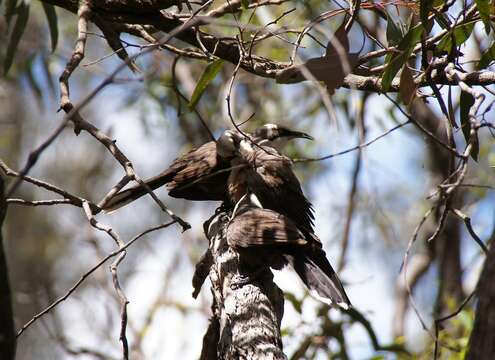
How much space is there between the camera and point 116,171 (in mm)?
8359

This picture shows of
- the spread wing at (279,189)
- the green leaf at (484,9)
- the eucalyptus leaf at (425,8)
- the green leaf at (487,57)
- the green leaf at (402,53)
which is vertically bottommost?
the green leaf at (402,53)

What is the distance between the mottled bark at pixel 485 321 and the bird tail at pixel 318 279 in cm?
121

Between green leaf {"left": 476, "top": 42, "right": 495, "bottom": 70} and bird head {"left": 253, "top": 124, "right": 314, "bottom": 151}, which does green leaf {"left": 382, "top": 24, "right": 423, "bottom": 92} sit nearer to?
green leaf {"left": 476, "top": 42, "right": 495, "bottom": 70}

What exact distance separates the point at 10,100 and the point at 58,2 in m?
6.64

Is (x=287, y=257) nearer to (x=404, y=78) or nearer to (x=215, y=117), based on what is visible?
(x=404, y=78)

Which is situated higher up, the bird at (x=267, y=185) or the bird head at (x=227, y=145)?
the bird head at (x=227, y=145)

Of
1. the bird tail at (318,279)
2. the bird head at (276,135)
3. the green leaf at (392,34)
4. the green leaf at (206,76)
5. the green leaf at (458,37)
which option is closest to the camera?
the green leaf at (458,37)

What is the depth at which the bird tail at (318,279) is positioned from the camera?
2.82m

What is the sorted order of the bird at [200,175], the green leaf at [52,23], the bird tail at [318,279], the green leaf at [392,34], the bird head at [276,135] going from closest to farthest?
the green leaf at [392,34] → the bird tail at [318,279] → the green leaf at [52,23] → the bird at [200,175] → the bird head at [276,135]

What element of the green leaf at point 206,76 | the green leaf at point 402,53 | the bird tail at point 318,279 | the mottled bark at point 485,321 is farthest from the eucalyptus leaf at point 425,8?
the bird tail at point 318,279

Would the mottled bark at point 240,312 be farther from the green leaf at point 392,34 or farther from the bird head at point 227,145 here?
the green leaf at point 392,34

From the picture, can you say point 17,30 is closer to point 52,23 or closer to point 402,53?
point 52,23

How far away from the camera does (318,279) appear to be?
287 cm

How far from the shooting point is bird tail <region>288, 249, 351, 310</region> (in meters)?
2.82
